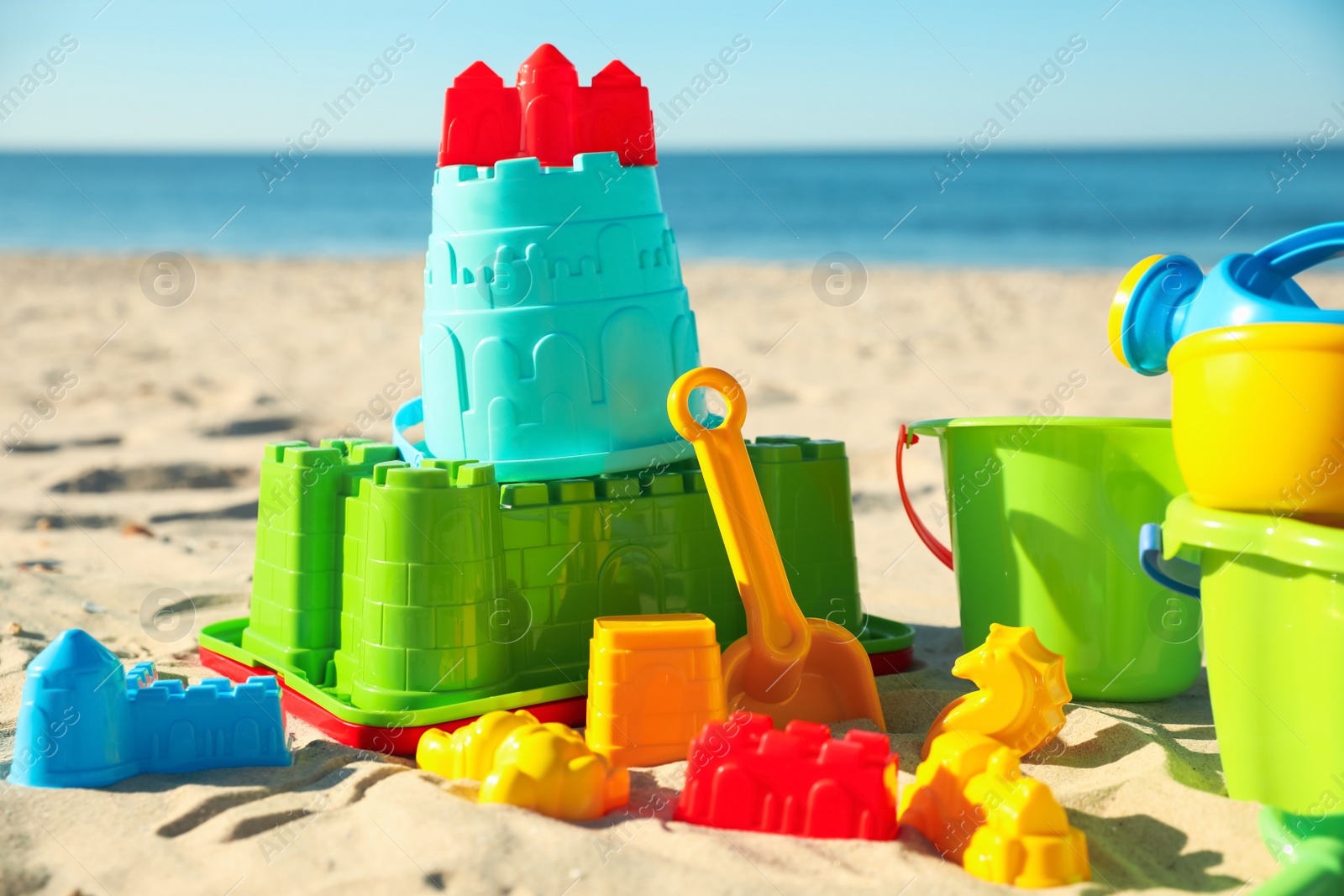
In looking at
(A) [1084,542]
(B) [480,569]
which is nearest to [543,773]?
(B) [480,569]

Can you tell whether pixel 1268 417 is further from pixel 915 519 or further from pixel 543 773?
pixel 543 773

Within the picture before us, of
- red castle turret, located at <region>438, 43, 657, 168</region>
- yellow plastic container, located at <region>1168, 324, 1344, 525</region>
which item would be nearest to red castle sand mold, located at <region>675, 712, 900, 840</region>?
yellow plastic container, located at <region>1168, 324, 1344, 525</region>

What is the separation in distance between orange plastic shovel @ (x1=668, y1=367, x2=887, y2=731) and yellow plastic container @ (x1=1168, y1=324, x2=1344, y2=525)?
2.45 ft

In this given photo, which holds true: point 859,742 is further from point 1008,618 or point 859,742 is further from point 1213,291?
point 1213,291

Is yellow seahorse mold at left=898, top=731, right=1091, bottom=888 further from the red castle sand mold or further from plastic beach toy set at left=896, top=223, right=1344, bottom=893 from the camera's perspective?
plastic beach toy set at left=896, top=223, right=1344, bottom=893

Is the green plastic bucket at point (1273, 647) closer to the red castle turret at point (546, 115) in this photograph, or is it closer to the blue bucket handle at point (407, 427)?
the red castle turret at point (546, 115)

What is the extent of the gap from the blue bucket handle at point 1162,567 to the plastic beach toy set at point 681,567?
10mm

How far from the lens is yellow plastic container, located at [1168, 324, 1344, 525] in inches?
61.7

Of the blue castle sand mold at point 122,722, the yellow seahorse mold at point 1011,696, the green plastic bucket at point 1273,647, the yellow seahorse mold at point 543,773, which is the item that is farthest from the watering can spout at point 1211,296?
the blue castle sand mold at point 122,722

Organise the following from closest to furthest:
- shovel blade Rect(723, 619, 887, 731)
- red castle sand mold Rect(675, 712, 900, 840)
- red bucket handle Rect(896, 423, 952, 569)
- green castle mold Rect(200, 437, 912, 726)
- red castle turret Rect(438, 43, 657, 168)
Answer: red castle sand mold Rect(675, 712, 900, 840)
green castle mold Rect(200, 437, 912, 726)
shovel blade Rect(723, 619, 887, 731)
red castle turret Rect(438, 43, 657, 168)
red bucket handle Rect(896, 423, 952, 569)

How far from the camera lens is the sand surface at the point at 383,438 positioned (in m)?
1.53

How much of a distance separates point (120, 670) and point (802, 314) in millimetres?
Answer: 6534

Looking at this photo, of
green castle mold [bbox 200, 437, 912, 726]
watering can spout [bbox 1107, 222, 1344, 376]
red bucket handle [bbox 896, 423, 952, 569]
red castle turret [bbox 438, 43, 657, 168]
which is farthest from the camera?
red bucket handle [bbox 896, 423, 952, 569]

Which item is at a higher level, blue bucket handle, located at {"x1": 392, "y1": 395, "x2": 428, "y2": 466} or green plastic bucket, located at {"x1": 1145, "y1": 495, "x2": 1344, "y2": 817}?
blue bucket handle, located at {"x1": 392, "y1": 395, "x2": 428, "y2": 466}
